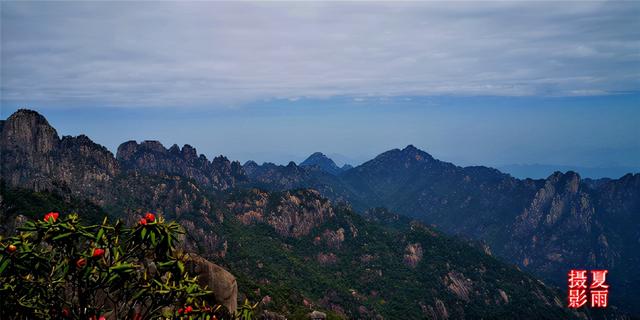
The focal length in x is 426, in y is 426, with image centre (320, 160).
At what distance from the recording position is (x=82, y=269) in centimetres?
1433

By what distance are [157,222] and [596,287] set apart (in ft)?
200

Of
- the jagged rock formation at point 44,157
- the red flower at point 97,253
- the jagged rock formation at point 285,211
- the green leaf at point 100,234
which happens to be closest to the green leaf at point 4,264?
the red flower at point 97,253

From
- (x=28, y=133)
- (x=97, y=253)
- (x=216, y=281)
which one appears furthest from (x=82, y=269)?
(x=28, y=133)

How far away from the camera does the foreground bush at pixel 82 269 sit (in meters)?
13.9

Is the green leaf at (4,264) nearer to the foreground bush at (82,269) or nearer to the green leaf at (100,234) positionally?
the foreground bush at (82,269)

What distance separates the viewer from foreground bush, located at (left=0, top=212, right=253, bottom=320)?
1390 cm

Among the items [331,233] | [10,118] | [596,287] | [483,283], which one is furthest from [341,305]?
[10,118]

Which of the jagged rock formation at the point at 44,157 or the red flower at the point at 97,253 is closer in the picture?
the red flower at the point at 97,253

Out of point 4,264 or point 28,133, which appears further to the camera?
point 28,133
